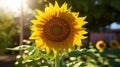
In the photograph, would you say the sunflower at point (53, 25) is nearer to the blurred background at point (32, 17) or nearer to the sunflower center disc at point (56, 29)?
the sunflower center disc at point (56, 29)

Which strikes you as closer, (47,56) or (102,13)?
(47,56)

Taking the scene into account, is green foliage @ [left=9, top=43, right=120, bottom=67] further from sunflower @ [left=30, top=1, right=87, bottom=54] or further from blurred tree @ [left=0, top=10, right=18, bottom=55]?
blurred tree @ [left=0, top=10, right=18, bottom=55]

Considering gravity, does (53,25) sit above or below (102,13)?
below

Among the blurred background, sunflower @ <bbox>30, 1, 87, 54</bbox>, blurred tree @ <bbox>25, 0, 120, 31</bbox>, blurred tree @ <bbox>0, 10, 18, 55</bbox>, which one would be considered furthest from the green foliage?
blurred tree @ <bbox>25, 0, 120, 31</bbox>

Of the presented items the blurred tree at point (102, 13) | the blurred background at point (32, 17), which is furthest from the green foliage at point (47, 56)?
the blurred tree at point (102, 13)

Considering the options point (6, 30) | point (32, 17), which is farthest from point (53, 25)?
point (6, 30)

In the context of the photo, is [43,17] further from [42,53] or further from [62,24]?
[42,53]

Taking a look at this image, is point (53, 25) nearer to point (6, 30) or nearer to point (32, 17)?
point (32, 17)
